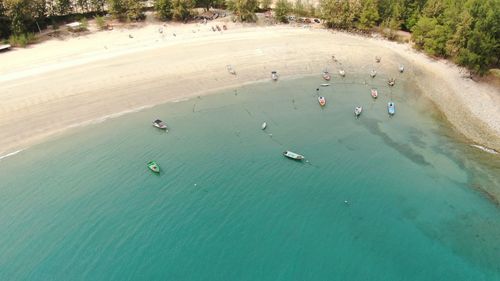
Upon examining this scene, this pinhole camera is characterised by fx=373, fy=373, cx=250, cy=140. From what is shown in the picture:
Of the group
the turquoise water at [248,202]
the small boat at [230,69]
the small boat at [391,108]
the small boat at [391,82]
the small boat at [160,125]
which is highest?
the small boat at [230,69]

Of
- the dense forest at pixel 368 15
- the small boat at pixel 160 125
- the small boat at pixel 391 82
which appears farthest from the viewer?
the small boat at pixel 391 82

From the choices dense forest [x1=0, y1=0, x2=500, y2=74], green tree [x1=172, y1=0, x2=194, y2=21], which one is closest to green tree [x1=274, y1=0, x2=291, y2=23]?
dense forest [x1=0, y1=0, x2=500, y2=74]

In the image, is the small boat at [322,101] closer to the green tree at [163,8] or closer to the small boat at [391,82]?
the small boat at [391,82]

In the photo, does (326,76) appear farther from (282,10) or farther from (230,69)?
(282,10)

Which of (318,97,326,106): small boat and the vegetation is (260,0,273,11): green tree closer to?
the vegetation

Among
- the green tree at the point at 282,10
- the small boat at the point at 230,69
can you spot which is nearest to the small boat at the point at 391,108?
the small boat at the point at 230,69

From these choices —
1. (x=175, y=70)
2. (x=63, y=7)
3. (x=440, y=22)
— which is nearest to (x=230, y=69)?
(x=175, y=70)
